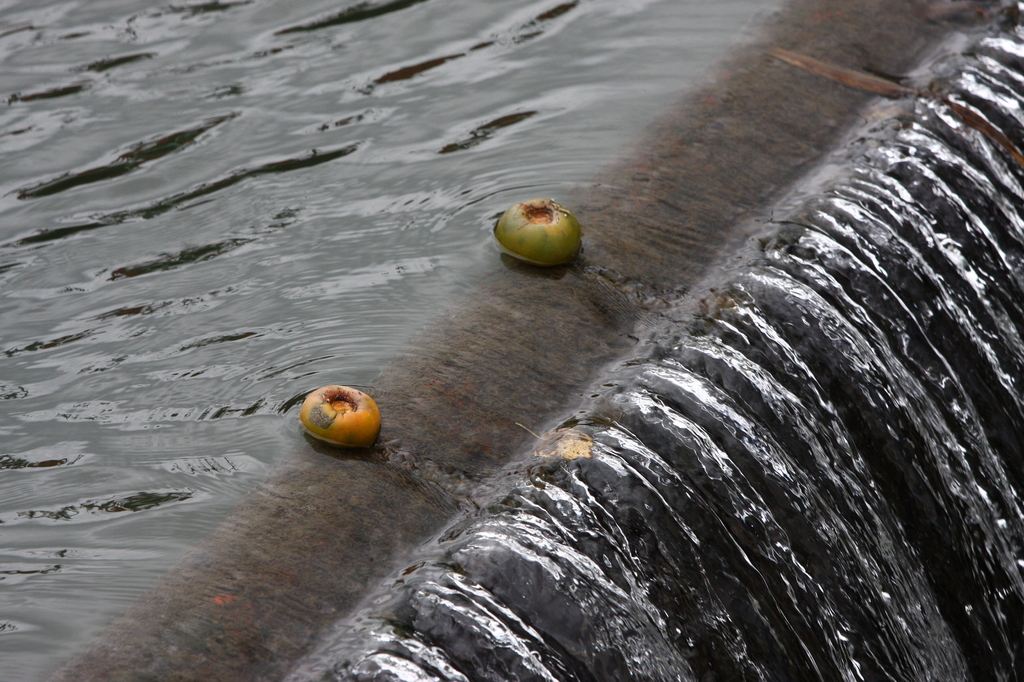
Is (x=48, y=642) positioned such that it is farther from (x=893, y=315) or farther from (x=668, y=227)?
(x=893, y=315)

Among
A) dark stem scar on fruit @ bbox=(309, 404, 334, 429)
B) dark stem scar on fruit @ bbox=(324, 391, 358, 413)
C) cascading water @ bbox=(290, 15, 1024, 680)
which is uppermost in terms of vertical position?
dark stem scar on fruit @ bbox=(324, 391, 358, 413)

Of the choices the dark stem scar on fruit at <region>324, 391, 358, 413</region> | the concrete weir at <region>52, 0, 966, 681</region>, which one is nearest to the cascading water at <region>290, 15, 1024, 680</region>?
the concrete weir at <region>52, 0, 966, 681</region>

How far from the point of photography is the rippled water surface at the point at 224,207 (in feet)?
8.54

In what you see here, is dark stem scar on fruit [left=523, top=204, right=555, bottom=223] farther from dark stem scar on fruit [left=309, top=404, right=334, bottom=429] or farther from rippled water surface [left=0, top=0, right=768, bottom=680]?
dark stem scar on fruit [left=309, top=404, right=334, bottom=429]

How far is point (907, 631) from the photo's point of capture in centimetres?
306

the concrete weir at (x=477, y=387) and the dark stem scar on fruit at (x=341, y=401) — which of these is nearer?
the concrete weir at (x=477, y=387)

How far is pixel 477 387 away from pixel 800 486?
1.01m

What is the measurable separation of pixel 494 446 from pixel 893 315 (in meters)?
1.69

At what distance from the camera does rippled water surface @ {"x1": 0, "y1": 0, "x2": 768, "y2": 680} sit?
8.54 feet

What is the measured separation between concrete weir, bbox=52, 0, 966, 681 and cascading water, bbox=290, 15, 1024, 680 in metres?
0.11

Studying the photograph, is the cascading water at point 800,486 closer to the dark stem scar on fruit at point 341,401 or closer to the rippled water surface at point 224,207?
the dark stem scar on fruit at point 341,401

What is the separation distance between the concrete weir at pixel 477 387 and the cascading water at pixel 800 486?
A: 0.35ft

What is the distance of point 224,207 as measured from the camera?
13.2ft

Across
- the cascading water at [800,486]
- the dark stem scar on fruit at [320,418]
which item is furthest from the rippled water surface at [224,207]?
the cascading water at [800,486]
